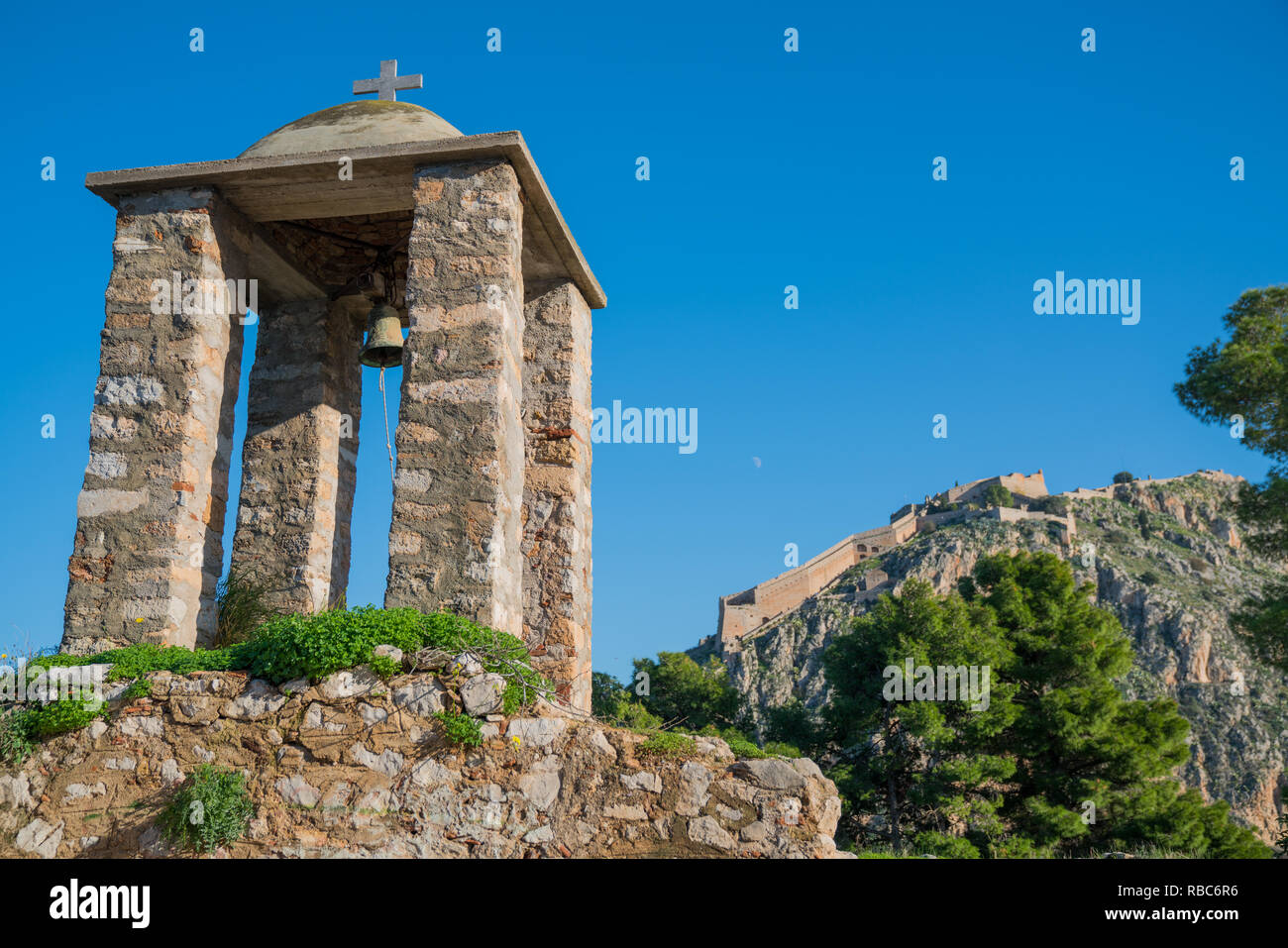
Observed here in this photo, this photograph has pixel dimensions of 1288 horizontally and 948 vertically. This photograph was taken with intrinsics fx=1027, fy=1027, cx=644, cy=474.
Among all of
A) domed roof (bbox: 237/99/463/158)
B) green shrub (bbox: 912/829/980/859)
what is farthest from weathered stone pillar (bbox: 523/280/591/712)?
green shrub (bbox: 912/829/980/859)

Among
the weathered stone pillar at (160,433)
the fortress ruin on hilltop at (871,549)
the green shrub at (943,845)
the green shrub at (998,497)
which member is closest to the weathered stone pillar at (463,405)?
the weathered stone pillar at (160,433)

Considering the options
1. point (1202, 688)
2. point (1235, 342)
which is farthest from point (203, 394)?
point (1202, 688)

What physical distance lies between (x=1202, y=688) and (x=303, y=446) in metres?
61.7

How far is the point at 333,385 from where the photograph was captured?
30.0 ft

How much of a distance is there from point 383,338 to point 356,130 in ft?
5.29

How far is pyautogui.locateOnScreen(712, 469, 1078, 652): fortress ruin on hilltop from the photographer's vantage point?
73.6 meters

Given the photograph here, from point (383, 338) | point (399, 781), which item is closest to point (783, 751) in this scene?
point (399, 781)

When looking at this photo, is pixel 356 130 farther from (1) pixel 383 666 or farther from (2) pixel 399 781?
(2) pixel 399 781

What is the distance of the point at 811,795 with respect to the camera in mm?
5191

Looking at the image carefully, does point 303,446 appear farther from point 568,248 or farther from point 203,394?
point 568,248

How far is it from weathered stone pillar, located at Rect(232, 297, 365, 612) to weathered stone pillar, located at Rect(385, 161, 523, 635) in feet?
7.28

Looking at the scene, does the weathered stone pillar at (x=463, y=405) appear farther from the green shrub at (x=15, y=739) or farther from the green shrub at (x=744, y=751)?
the green shrub at (x=15, y=739)

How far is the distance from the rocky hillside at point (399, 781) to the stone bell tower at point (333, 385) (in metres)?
1.01

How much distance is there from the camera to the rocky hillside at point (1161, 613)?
5128 centimetres
